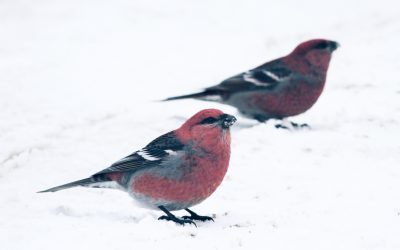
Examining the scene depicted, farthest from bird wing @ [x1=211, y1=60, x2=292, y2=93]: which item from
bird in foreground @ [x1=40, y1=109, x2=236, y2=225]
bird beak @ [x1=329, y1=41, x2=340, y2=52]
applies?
bird in foreground @ [x1=40, y1=109, x2=236, y2=225]

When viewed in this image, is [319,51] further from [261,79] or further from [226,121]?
[226,121]

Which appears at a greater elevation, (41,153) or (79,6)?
(79,6)

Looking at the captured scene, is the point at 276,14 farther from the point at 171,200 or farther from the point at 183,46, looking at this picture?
the point at 171,200

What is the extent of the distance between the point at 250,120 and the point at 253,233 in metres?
4.61

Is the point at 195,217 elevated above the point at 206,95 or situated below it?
below

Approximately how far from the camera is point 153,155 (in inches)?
256

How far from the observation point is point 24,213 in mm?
6582

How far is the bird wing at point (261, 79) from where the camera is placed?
9.57 metres

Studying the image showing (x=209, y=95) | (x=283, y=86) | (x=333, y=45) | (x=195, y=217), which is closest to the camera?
(x=195, y=217)

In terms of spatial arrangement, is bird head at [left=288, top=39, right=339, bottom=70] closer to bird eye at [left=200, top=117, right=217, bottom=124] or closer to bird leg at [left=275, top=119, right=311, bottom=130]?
bird leg at [left=275, top=119, right=311, bottom=130]

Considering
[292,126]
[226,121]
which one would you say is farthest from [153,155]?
[292,126]

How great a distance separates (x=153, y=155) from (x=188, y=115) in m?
3.79

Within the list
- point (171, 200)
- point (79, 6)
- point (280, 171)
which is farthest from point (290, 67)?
point (79, 6)

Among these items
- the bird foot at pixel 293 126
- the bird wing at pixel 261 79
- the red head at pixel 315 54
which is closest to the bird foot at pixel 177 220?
the bird foot at pixel 293 126
